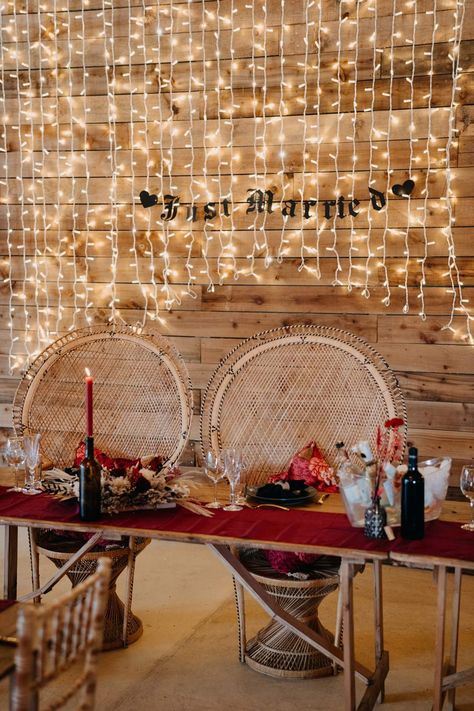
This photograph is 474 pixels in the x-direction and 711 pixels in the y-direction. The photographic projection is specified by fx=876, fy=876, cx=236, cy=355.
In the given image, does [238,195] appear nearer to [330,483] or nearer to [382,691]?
[330,483]

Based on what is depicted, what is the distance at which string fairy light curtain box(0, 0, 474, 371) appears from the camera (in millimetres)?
3732

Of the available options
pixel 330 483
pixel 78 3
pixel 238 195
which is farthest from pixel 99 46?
pixel 330 483

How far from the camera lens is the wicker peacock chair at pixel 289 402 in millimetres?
2939

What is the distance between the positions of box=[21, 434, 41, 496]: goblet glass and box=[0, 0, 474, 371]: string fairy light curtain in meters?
1.53

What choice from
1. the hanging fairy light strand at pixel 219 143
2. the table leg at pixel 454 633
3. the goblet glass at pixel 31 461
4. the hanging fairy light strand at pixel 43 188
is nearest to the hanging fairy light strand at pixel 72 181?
the hanging fairy light strand at pixel 43 188

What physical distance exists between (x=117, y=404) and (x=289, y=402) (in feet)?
2.35

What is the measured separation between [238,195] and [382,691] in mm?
2243

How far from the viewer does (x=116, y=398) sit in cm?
347

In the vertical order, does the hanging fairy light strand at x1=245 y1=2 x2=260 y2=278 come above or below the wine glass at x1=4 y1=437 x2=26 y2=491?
above

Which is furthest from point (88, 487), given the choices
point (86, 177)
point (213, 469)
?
point (86, 177)

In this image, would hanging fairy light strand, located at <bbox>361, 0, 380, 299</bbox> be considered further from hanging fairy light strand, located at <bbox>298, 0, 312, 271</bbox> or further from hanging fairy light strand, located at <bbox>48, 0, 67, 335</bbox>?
hanging fairy light strand, located at <bbox>48, 0, 67, 335</bbox>

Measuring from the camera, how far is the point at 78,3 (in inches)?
164

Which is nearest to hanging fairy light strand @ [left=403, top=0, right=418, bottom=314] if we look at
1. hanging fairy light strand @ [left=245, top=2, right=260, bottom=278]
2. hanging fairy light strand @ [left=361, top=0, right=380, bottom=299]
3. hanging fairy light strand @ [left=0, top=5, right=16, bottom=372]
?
hanging fairy light strand @ [left=361, top=0, right=380, bottom=299]

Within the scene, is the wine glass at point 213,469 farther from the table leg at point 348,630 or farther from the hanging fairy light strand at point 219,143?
the hanging fairy light strand at point 219,143
